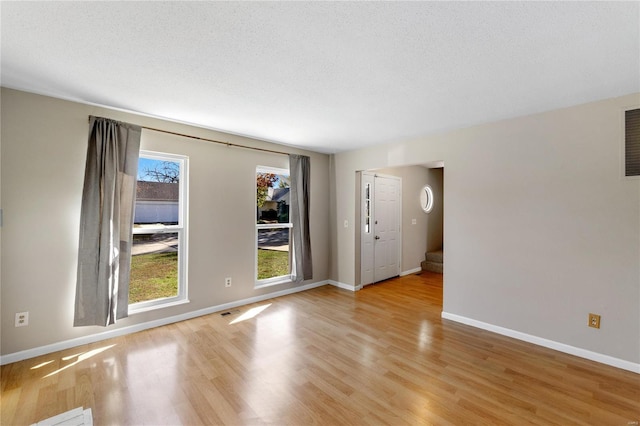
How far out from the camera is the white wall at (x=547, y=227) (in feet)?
8.16

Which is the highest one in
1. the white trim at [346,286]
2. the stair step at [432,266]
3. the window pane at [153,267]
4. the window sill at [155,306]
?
the window pane at [153,267]

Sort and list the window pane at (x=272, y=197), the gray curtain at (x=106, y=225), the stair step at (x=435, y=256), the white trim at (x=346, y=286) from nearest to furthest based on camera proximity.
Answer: the gray curtain at (x=106, y=225) → the window pane at (x=272, y=197) → the white trim at (x=346, y=286) → the stair step at (x=435, y=256)

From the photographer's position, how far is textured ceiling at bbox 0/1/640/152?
1487 millimetres

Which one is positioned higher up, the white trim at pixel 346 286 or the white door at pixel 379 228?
the white door at pixel 379 228

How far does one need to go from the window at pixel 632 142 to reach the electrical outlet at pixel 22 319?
565 cm

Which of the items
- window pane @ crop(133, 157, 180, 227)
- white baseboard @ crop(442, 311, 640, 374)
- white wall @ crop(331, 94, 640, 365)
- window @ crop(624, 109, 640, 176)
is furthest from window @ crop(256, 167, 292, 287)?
window @ crop(624, 109, 640, 176)

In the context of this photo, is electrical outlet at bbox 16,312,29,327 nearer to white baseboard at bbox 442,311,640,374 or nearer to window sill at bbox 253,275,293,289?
window sill at bbox 253,275,293,289

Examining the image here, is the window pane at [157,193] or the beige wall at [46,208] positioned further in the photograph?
the window pane at [157,193]

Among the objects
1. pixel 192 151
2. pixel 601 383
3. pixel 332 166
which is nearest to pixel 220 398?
pixel 192 151

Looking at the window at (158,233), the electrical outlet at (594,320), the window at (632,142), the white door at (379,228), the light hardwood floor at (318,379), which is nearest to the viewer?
the light hardwood floor at (318,379)

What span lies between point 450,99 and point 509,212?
151cm

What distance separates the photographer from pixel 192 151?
3494 mm

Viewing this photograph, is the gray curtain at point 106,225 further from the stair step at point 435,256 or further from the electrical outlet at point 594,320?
the stair step at point 435,256

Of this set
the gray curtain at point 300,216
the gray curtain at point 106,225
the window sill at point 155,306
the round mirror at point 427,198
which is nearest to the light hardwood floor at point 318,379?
the window sill at point 155,306
